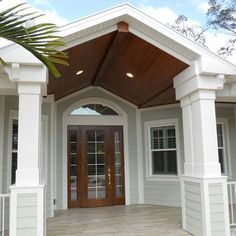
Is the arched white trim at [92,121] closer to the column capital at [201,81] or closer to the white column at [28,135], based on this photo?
the column capital at [201,81]

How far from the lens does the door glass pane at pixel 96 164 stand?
25.6 feet

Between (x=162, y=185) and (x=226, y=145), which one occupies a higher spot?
(x=226, y=145)

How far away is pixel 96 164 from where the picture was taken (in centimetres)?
791

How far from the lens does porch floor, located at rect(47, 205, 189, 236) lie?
5113 millimetres

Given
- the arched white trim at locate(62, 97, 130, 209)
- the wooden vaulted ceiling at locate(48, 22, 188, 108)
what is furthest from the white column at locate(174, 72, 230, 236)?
the arched white trim at locate(62, 97, 130, 209)

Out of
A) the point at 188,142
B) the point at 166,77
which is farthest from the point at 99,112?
the point at 188,142

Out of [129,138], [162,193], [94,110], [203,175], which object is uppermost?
[94,110]

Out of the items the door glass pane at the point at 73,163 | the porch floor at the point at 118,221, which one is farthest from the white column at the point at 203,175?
the door glass pane at the point at 73,163

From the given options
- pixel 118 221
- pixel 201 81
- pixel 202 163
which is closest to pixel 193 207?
pixel 202 163

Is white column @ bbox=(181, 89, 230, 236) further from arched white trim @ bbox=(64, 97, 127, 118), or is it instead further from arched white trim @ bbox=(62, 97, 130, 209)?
arched white trim @ bbox=(64, 97, 127, 118)

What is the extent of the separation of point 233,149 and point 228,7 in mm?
9570

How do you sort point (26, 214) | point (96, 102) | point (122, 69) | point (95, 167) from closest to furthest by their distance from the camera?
point (26, 214) < point (122, 69) < point (95, 167) < point (96, 102)

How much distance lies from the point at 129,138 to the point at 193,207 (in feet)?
12.0

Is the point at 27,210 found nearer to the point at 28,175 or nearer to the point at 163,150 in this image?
the point at 28,175
